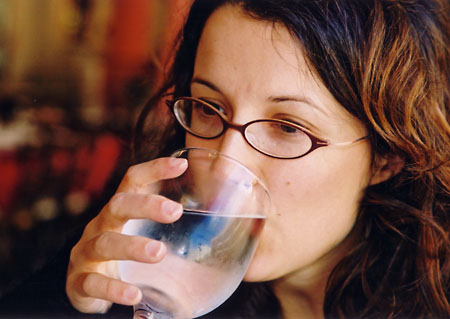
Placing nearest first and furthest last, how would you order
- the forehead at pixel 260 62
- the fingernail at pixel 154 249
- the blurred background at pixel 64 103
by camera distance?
the fingernail at pixel 154 249, the forehead at pixel 260 62, the blurred background at pixel 64 103

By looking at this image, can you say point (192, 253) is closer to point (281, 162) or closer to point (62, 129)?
point (281, 162)

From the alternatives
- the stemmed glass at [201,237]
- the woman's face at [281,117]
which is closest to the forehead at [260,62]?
the woman's face at [281,117]

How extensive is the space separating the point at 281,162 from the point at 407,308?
228 mm

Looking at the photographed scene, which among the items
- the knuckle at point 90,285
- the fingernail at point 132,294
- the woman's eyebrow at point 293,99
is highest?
the woman's eyebrow at point 293,99

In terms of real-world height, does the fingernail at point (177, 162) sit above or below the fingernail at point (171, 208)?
above

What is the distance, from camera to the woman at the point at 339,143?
1.52 ft

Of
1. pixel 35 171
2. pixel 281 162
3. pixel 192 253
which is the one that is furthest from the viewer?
pixel 35 171

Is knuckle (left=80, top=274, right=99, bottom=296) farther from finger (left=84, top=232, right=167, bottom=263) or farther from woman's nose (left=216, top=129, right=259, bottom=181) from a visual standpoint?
woman's nose (left=216, top=129, right=259, bottom=181)

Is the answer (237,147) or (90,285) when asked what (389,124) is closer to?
(237,147)

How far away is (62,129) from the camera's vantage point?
4.20 feet

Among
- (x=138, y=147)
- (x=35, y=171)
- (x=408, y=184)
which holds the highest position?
(x=408, y=184)

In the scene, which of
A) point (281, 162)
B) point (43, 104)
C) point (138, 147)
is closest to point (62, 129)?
point (43, 104)

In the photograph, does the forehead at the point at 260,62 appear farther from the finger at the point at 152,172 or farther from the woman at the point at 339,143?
the finger at the point at 152,172

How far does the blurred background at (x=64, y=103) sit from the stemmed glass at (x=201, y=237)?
25 cm
